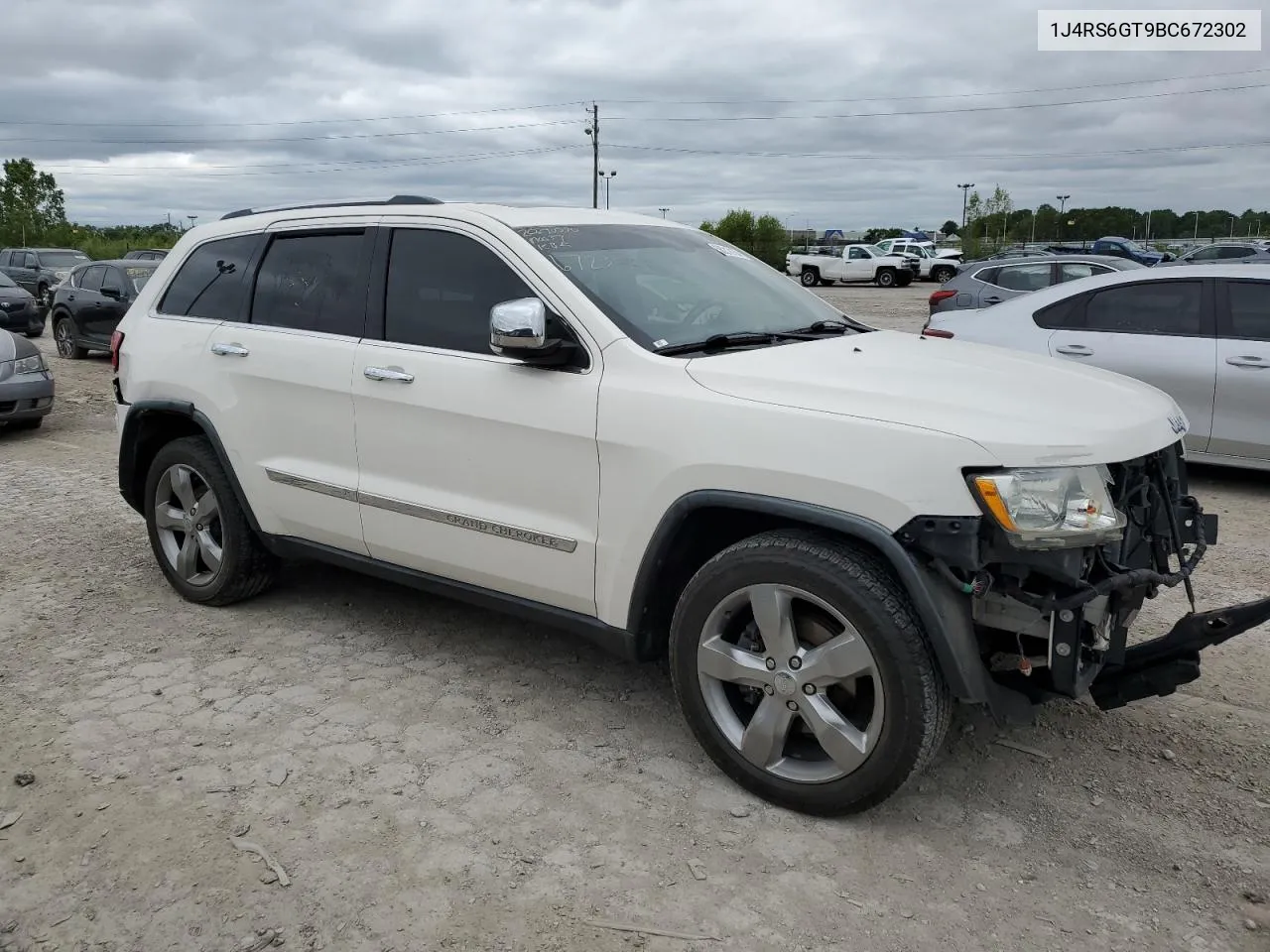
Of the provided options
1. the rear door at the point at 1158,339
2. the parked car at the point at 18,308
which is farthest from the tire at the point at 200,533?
the parked car at the point at 18,308

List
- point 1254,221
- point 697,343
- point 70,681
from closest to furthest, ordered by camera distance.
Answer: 1. point 697,343
2. point 70,681
3. point 1254,221

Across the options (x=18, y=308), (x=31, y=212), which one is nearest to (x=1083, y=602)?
(x=18, y=308)

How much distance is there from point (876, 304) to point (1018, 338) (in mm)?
22567

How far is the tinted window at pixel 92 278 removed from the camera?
16312mm

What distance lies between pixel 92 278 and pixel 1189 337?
50.6ft

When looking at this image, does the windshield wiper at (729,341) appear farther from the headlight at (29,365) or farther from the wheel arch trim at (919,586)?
the headlight at (29,365)

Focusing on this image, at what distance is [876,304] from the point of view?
1174 inches

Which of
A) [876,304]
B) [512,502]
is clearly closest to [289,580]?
[512,502]

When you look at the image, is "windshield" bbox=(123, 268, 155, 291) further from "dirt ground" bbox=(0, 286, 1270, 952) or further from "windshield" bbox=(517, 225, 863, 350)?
"windshield" bbox=(517, 225, 863, 350)

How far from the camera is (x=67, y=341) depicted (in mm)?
16734

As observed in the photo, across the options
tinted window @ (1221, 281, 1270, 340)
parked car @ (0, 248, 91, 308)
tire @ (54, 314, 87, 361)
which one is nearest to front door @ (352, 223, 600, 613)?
tinted window @ (1221, 281, 1270, 340)

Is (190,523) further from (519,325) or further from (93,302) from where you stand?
(93,302)

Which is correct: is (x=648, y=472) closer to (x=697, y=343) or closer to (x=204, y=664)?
(x=697, y=343)

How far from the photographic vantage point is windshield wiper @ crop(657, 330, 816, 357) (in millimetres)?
3572
